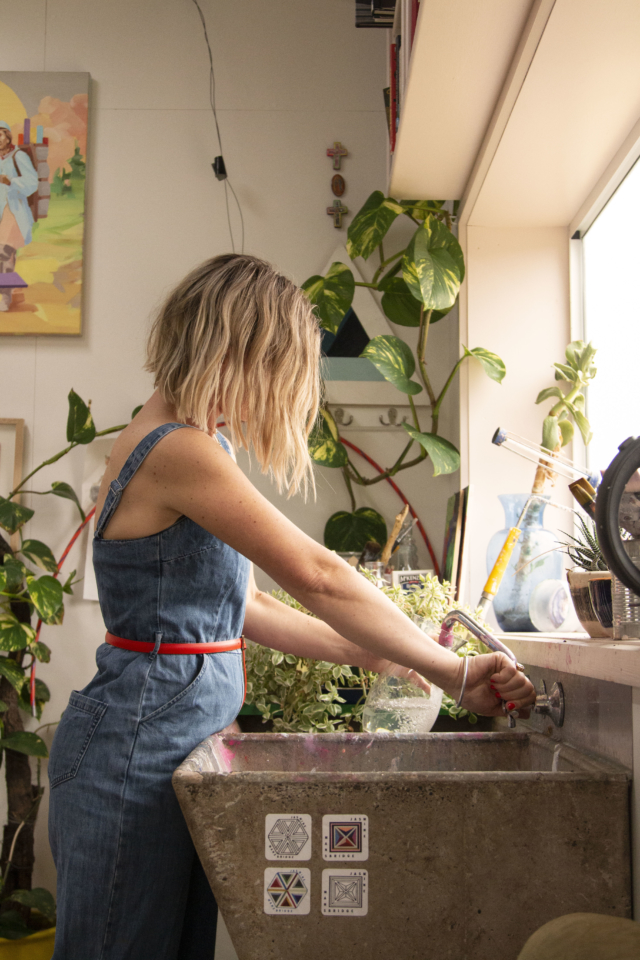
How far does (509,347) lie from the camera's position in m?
1.87

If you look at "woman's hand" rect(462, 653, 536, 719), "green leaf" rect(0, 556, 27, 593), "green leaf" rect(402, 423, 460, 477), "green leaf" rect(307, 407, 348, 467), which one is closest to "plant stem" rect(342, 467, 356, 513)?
"green leaf" rect(307, 407, 348, 467)

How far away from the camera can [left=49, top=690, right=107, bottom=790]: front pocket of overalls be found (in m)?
0.90

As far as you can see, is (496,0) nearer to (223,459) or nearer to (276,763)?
(223,459)

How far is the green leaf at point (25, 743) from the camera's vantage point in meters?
2.01

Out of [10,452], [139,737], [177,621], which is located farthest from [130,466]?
[10,452]

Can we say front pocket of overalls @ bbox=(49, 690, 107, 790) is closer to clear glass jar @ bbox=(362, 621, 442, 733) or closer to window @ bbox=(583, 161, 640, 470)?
clear glass jar @ bbox=(362, 621, 442, 733)

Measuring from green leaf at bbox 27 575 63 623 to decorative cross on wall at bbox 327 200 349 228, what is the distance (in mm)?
1357

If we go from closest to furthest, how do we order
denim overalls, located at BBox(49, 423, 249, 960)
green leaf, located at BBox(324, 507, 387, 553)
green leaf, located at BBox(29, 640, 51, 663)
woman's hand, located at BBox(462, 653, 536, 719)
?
denim overalls, located at BBox(49, 423, 249, 960) < woman's hand, located at BBox(462, 653, 536, 719) < green leaf, located at BBox(29, 640, 51, 663) < green leaf, located at BBox(324, 507, 387, 553)

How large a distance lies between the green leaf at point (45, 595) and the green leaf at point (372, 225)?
1.17m

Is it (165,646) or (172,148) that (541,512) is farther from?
(172,148)

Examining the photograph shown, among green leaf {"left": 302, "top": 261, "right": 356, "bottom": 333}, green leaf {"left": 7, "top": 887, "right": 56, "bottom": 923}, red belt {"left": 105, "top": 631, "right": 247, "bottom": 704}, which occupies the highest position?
green leaf {"left": 302, "top": 261, "right": 356, "bottom": 333}

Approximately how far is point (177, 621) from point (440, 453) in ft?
3.43

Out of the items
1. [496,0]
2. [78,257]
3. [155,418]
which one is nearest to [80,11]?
[78,257]

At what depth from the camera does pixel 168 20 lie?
8.05 ft
